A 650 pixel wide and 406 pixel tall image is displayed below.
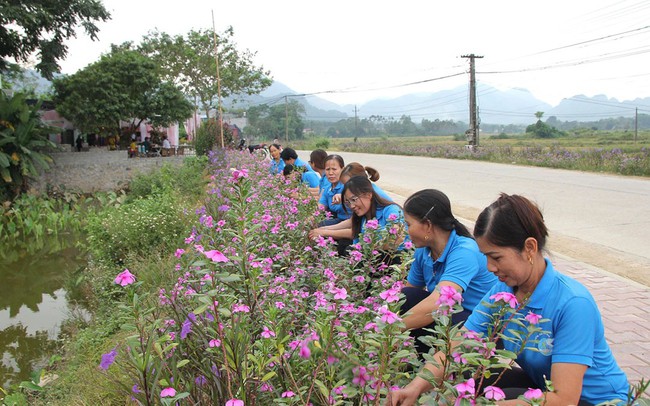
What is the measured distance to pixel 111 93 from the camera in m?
14.8

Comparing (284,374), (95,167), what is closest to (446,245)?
(284,374)

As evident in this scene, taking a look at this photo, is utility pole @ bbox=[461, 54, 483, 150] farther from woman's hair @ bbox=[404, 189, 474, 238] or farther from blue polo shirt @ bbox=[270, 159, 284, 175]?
woman's hair @ bbox=[404, 189, 474, 238]

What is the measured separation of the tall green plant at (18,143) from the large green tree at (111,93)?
3.33 feet

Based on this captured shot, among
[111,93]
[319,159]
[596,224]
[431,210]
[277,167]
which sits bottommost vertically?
[596,224]

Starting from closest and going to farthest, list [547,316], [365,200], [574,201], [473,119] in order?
[547,316] < [365,200] < [574,201] < [473,119]

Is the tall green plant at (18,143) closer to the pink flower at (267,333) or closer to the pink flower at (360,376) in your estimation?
the pink flower at (267,333)

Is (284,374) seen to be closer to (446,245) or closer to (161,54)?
(446,245)

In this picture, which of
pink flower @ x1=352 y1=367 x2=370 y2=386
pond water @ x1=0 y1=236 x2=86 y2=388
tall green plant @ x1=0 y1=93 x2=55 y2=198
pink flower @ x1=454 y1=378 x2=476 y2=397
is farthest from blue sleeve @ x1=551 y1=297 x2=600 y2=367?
tall green plant @ x1=0 y1=93 x2=55 y2=198

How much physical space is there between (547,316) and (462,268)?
0.75 m

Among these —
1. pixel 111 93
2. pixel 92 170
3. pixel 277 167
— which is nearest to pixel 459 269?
pixel 277 167

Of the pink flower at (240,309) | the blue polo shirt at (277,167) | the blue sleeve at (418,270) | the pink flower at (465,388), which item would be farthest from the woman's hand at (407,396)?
the blue polo shirt at (277,167)

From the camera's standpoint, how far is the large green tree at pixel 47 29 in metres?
13.4

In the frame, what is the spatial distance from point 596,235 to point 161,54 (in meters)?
23.0

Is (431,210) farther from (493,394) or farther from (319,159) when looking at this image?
(319,159)
